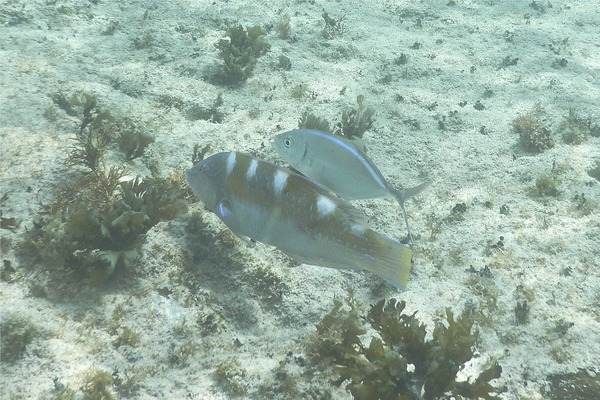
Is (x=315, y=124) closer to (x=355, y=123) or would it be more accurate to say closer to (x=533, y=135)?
(x=355, y=123)

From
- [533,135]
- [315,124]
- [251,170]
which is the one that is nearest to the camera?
[251,170]

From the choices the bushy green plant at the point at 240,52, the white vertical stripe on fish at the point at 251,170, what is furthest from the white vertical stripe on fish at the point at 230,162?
the bushy green plant at the point at 240,52

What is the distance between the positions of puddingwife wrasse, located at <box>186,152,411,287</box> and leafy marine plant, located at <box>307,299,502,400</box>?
36.4 inches

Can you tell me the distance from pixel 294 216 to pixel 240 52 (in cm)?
604

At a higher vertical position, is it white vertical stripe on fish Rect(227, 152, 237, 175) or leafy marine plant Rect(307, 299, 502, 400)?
white vertical stripe on fish Rect(227, 152, 237, 175)

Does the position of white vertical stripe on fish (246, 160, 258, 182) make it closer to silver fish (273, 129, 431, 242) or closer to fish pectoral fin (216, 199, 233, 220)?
fish pectoral fin (216, 199, 233, 220)

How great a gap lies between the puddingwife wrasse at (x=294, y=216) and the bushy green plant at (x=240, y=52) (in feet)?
15.4

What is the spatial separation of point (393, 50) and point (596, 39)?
631 cm

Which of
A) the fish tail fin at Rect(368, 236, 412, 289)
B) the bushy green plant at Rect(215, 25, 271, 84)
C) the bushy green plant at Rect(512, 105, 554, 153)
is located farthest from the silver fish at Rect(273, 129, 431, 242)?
the bushy green plant at Rect(512, 105, 554, 153)

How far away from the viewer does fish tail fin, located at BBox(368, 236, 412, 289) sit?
2.90m

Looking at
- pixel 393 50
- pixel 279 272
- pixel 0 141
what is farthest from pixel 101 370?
pixel 393 50

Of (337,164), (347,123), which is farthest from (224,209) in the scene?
(347,123)

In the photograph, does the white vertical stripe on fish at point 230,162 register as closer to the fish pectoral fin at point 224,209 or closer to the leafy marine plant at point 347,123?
the fish pectoral fin at point 224,209

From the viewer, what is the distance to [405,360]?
3.36m
